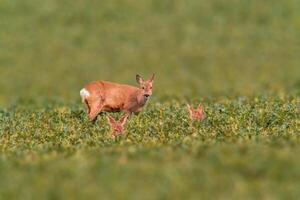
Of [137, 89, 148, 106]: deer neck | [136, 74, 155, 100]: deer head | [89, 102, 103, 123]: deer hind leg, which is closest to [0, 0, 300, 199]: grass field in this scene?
[89, 102, 103, 123]: deer hind leg

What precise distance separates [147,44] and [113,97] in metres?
29.8

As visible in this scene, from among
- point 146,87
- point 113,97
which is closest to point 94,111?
point 113,97

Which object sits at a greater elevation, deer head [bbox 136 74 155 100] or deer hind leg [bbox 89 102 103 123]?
deer head [bbox 136 74 155 100]

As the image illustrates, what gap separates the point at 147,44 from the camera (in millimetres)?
49125

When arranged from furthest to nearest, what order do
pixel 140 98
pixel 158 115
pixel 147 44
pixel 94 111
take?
pixel 147 44
pixel 158 115
pixel 140 98
pixel 94 111

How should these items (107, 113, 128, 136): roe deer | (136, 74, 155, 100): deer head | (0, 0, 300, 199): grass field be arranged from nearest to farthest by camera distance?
(0, 0, 300, 199): grass field
(107, 113, 128, 136): roe deer
(136, 74, 155, 100): deer head

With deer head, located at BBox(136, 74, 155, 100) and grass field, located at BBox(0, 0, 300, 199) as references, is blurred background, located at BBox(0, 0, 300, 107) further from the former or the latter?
deer head, located at BBox(136, 74, 155, 100)

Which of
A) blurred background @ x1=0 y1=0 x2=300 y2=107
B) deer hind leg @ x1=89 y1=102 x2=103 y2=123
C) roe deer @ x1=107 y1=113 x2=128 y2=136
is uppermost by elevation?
blurred background @ x1=0 y1=0 x2=300 y2=107

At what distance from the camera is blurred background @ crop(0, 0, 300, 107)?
139 ft

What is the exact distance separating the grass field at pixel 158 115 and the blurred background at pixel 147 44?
4.6 inches

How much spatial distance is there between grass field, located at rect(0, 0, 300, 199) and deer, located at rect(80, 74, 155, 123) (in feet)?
0.99

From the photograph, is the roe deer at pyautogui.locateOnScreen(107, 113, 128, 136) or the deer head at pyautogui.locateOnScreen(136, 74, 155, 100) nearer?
A: the roe deer at pyautogui.locateOnScreen(107, 113, 128, 136)

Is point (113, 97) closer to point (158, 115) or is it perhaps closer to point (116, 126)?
point (158, 115)

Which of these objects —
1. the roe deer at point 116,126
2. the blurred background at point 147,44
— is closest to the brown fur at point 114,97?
the roe deer at point 116,126
